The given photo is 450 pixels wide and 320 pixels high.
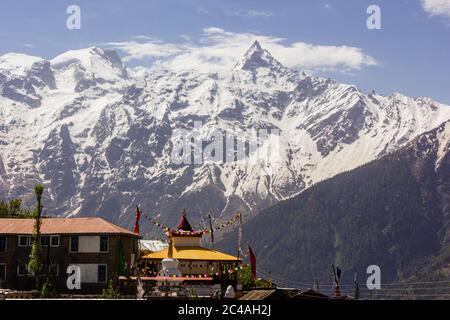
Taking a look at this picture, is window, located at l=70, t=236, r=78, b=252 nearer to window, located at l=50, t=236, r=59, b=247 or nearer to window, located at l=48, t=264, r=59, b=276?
window, located at l=50, t=236, r=59, b=247

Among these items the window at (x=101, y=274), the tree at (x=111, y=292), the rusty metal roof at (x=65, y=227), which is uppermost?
the rusty metal roof at (x=65, y=227)

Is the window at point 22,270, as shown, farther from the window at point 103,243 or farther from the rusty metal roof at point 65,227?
the window at point 103,243

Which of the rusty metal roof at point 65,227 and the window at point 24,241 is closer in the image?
the rusty metal roof at point 65,227

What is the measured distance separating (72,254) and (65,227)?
426 cm

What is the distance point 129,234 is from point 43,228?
1122 cm

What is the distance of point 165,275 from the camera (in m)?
103

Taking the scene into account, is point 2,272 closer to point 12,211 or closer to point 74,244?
point 74,244

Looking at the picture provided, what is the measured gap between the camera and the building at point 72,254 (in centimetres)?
11412

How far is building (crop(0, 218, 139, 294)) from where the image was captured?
114m

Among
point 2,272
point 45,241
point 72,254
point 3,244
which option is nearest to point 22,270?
point 2,272

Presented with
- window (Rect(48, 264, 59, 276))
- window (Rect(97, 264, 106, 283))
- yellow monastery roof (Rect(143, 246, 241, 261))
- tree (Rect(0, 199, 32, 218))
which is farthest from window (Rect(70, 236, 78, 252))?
tree (Rect(0, 199, 32, 218))

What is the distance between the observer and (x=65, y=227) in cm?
11725

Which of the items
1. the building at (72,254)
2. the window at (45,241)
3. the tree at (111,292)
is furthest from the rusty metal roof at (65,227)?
the tree at (111,292)
